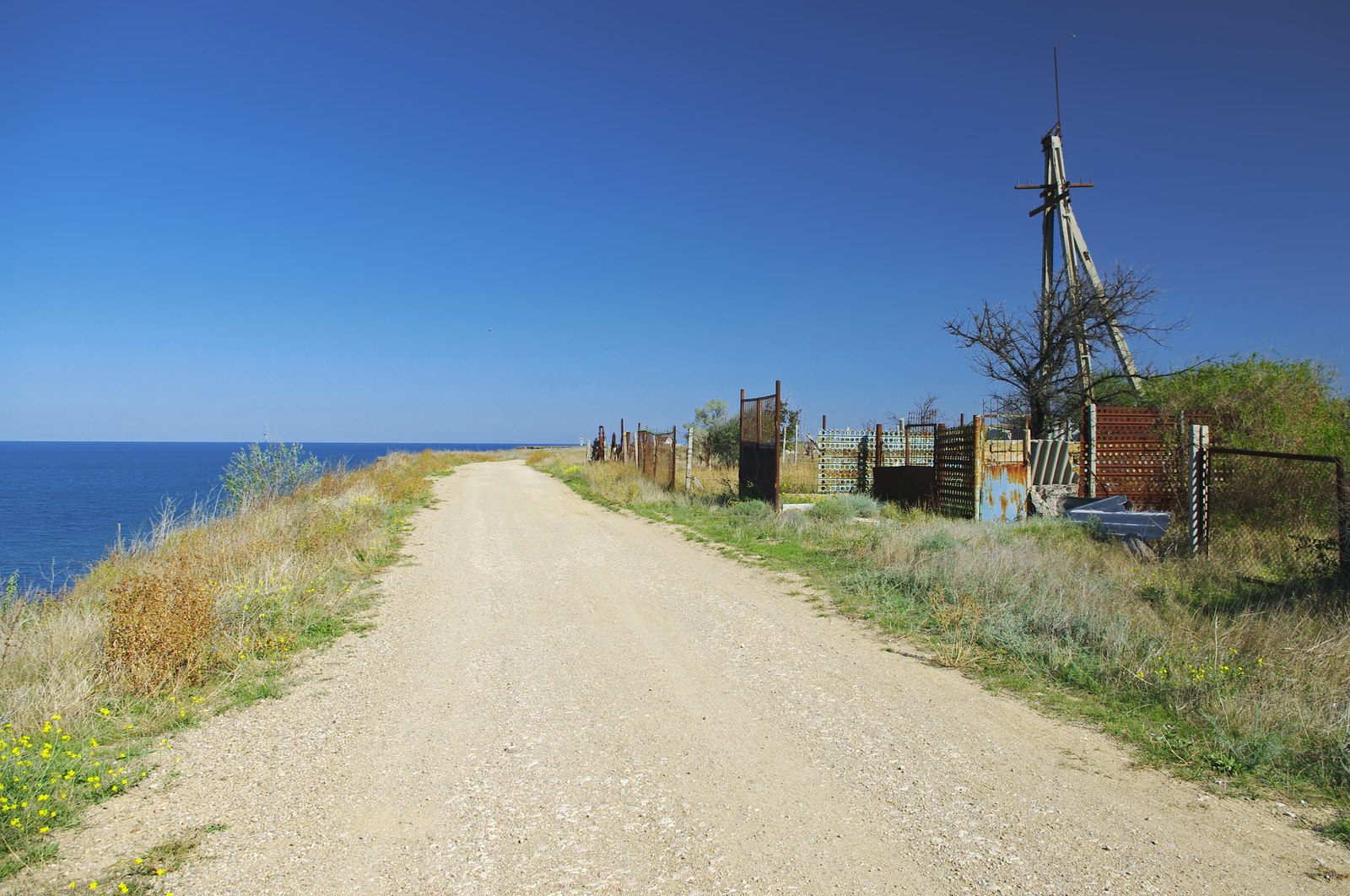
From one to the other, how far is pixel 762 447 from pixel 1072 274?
1391 cm

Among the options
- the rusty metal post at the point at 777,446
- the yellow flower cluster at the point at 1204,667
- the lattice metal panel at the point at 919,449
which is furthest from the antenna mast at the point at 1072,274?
the yellow flower cluster at the point at 1204,667

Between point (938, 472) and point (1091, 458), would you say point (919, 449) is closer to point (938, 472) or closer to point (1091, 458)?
point (938, 472)

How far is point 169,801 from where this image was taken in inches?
142

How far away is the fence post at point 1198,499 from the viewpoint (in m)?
9.85

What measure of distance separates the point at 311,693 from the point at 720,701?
9.83 feet

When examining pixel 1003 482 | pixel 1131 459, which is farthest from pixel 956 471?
pixel 1131 459

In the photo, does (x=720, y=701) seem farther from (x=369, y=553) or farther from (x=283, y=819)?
(x=369, y=553)

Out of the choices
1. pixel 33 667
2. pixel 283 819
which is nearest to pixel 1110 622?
pixel 283 819

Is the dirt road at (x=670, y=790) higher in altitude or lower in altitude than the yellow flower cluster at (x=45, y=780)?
lower

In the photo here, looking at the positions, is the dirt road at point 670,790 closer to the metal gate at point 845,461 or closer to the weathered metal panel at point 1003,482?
the weathered metal panel at point 1003,482

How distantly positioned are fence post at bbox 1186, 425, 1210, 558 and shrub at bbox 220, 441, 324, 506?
586 inches

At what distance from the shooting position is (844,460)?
18500mm

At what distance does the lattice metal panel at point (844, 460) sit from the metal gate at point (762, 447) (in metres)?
2.03

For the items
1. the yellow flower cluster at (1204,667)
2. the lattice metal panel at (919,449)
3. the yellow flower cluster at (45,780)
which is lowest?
the yellow flower cluster at (45,780)
